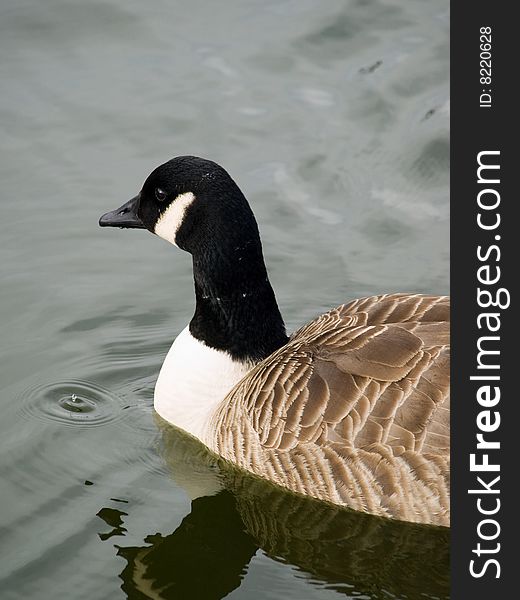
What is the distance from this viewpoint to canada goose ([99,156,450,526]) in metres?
6.82

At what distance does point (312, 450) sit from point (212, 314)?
50.2 inches

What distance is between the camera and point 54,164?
1127 cm

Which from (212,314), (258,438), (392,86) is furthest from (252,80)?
(258,438)

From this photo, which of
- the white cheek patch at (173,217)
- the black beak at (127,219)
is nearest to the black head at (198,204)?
the white cheek patch at (173,217)

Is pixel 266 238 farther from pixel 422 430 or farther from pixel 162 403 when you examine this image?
pixel 422 430

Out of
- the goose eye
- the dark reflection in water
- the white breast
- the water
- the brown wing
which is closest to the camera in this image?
the dark reflection in water

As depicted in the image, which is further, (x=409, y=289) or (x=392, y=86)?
(x=392, y=86)

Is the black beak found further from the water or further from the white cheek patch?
the water

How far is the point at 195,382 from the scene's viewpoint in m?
7.98

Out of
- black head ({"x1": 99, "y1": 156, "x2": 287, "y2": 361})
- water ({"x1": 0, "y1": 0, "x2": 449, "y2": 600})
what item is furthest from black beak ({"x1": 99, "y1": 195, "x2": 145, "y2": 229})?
water ({"x1": 0, "y1": 0, "x2": 449, "y2": 600})

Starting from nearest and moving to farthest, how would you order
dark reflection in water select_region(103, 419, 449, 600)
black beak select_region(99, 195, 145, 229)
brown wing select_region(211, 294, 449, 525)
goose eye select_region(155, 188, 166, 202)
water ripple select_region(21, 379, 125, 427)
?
dark reflection in water select_region(103, 419, 449, 600) < brown wing select_region(211, 294, 449, 525) < goose eye select_region(155, 188, 166, 202) < black beak select_region(99, 195, 145, 229) < water ripple select_region(21, 379, 125, 427)

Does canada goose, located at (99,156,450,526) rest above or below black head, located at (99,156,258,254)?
below

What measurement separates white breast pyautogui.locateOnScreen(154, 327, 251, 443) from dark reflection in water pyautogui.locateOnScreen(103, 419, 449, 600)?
20.0 inches

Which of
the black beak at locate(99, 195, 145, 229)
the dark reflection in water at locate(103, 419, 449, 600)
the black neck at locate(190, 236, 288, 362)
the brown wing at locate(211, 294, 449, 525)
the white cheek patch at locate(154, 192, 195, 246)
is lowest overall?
the dark reflection in water at locate(103, 419, 449, 600)
